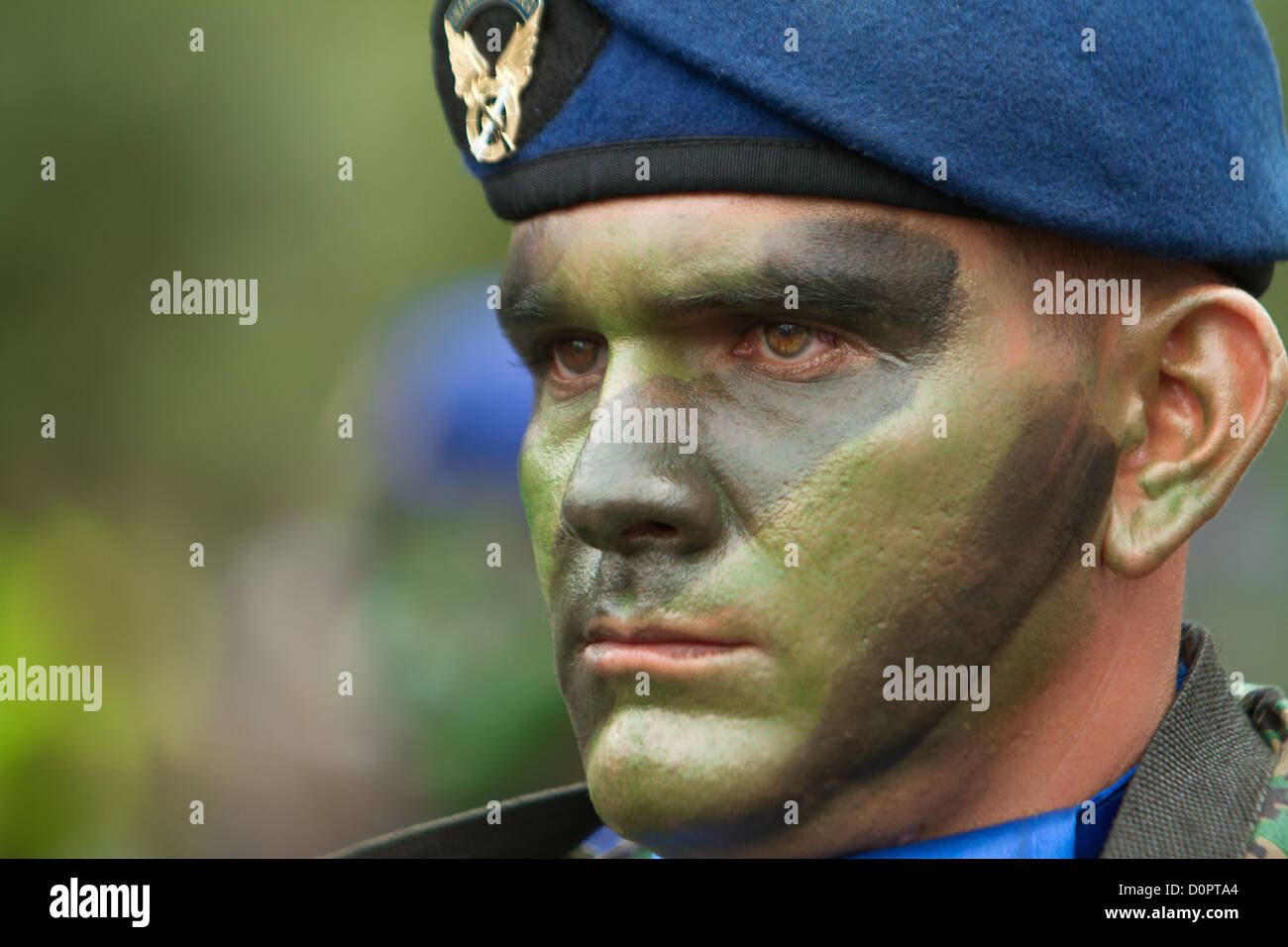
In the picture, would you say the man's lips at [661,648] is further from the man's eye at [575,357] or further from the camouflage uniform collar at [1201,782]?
the camouflage uniform collar at [1201,782]

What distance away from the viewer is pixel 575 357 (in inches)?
104

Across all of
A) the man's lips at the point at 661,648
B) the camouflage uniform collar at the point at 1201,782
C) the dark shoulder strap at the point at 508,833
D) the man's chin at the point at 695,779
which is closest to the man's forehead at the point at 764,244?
the man's lips at the point at 661,648

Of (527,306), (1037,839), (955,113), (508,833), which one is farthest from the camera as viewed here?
(508,833)

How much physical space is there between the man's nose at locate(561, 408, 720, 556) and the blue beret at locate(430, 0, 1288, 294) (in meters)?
0.43

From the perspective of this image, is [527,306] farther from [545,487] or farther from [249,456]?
[249,456]

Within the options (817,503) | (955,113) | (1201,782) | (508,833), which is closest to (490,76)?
(955,113)

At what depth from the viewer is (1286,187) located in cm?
254

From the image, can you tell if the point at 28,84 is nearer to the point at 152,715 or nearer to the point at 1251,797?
the point at 152,715

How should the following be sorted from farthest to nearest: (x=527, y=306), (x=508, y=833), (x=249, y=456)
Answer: (x=249, y=456), (x=508, y=833), (x=527, y=306)

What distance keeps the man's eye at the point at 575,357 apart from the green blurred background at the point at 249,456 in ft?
A: 13.6

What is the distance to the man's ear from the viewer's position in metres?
2.35

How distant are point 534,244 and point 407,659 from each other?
14.3ft

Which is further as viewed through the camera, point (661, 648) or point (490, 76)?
point (490, 76)

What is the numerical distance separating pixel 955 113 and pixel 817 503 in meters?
0.62
